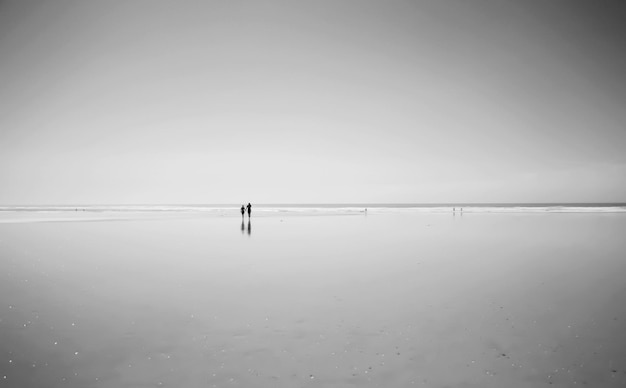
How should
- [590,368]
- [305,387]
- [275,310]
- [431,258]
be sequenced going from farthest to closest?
[431,258], [275,310], [590,368], [305,387]

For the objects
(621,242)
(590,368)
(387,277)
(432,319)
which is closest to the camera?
(590,368)

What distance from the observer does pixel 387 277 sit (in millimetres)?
15359

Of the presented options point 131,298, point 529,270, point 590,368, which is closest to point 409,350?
point 590,368

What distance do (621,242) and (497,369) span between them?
84.8 feet

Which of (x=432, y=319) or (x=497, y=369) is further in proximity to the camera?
(x=432, y=319)

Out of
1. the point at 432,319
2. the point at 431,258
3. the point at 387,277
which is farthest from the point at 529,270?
the point at 432,319

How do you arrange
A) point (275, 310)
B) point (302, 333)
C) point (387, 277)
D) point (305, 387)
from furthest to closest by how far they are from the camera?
point (387, 277), point (275, 310), point (302, 333), point (305, 387)

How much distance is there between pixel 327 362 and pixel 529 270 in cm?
1262

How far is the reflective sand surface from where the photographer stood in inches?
274

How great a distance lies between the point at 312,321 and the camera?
991 centimetres

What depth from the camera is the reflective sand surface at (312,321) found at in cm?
696

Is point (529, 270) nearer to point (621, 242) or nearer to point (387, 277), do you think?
point (387, 277)

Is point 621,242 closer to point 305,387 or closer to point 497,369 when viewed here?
point 497,369

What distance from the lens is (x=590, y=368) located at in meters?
7.13
